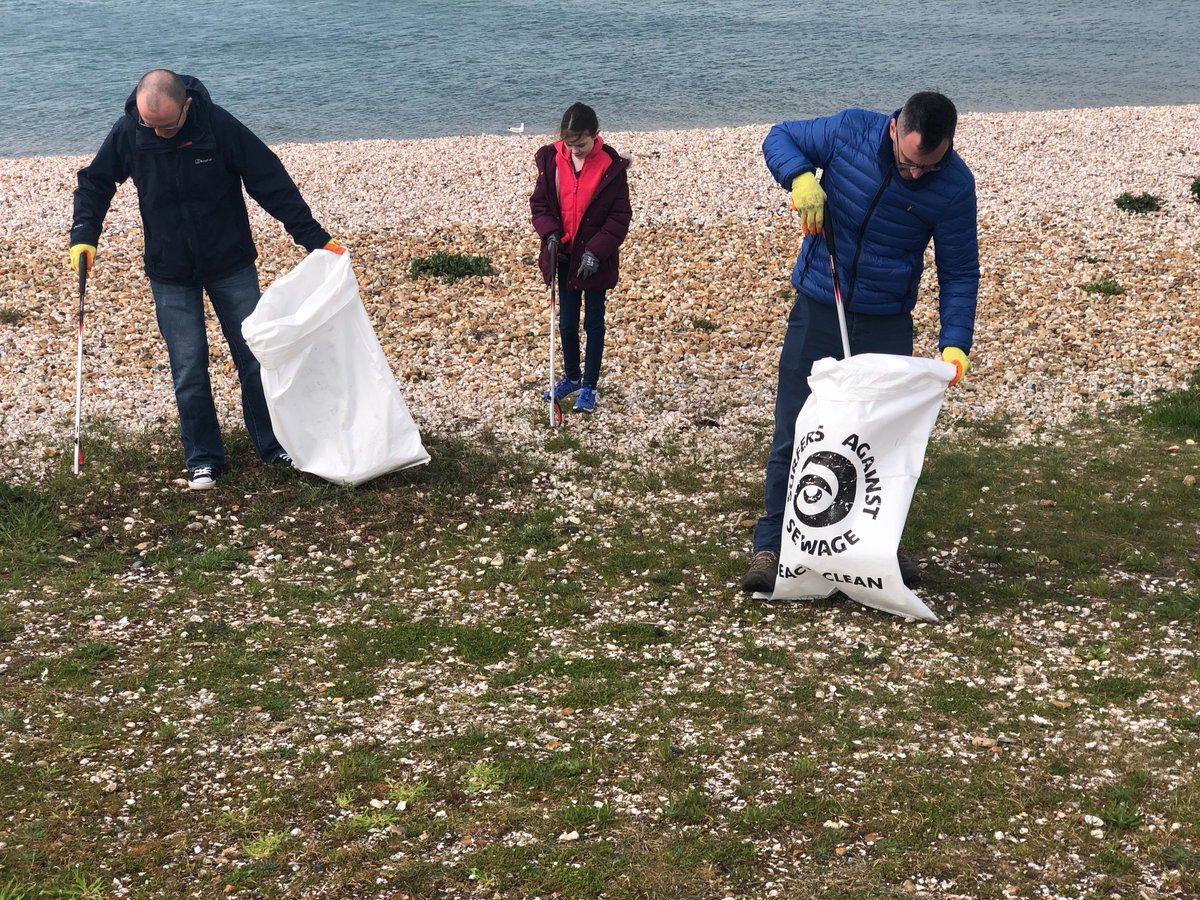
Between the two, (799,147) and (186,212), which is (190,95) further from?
(799,147)

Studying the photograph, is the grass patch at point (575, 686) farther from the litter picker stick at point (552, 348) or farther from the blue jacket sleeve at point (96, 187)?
the blue jacket sleeve at point (96, 187)

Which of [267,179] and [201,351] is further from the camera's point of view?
[201,351]

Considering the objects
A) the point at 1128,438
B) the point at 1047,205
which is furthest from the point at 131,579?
the point at 1047,205

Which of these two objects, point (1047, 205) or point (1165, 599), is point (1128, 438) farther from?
point (1047, 205)

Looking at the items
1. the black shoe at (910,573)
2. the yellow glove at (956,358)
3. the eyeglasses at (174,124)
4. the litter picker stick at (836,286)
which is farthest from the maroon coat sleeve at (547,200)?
the black shoe at (910,573)

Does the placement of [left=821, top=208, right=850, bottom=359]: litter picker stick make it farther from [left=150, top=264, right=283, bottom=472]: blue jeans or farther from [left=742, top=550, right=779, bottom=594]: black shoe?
[left=150, top=264, right=283, bottom=472]: blue jeans

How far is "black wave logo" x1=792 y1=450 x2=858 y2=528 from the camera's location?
5078 mm

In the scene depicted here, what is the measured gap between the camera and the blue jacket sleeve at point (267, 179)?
6.27 metres

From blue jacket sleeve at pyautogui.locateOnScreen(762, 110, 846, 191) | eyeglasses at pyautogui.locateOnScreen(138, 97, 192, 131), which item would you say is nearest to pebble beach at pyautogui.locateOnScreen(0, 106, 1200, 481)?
eyeglasses at pyautogui.locateOnScreen(138, 97, 192, 131)

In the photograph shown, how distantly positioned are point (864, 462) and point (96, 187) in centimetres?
426

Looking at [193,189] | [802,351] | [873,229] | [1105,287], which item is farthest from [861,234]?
[1105,287]

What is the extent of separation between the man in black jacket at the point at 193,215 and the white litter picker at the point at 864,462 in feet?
9.82

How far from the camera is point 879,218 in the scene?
5.13 m

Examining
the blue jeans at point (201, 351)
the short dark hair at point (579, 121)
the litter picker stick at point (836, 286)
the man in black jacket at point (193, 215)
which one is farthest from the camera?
the short dark hair at point (579, 121)
